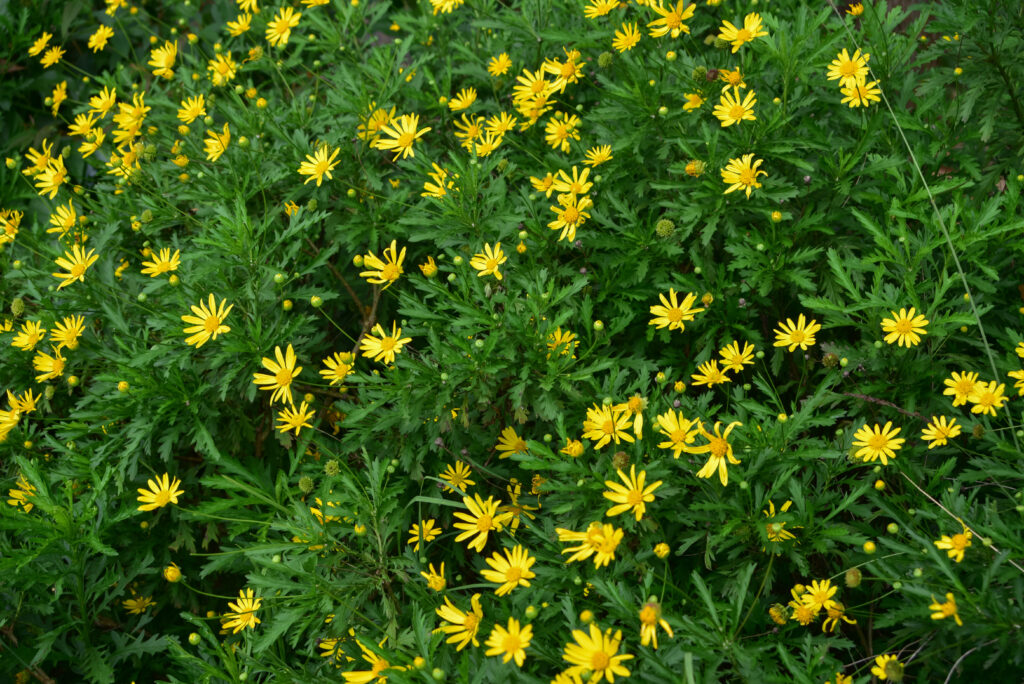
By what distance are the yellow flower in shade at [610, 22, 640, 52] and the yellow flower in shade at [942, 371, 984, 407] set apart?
144cm

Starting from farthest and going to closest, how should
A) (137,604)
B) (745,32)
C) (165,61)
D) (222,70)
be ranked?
(165,61), (222,70), (137,604), (745,32)

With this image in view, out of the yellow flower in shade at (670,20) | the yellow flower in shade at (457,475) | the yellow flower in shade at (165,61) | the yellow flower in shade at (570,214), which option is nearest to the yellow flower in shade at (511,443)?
the yellow flower in shade at (457,475)

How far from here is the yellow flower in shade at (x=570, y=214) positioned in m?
2.59

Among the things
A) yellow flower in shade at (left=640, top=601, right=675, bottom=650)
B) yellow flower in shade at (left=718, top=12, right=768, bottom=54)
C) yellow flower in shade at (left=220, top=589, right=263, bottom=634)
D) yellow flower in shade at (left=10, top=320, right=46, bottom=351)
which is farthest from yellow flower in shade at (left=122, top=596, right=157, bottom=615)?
yellow flower in shade at (left=718, top=12, right=768, bottom=54)

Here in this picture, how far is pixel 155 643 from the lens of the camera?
8.86ft

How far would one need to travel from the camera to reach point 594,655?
182 cm

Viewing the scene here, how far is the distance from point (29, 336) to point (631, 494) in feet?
6.98

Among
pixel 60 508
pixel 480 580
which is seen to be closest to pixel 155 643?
pixel 60 508

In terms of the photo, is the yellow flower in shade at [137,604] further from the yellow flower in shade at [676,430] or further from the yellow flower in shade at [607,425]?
the yellow flower in shade at [676,430]

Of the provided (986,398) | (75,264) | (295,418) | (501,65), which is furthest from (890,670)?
(75,264)

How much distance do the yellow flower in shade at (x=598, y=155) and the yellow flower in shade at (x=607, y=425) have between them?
3.12ft

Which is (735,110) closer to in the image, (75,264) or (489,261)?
(489,261)

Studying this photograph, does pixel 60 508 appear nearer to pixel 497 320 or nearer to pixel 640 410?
pixel 497 320

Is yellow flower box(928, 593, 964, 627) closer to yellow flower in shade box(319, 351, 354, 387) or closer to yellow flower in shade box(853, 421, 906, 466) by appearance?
yellow flower in shade box(853, 421, 906, 466)
